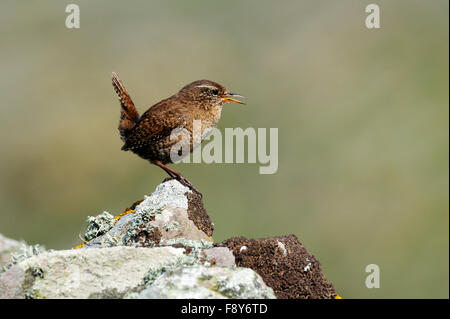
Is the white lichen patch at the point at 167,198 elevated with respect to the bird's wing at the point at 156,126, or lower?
lower

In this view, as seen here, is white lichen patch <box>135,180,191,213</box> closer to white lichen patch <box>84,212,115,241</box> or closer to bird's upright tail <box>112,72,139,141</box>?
white lichen patch <box>84,212,115,241</box>

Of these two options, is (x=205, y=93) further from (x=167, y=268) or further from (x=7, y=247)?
(x=167, y=268)

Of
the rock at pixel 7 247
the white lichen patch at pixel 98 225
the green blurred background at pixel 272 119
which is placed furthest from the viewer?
the green blurred background at pixel 272 119

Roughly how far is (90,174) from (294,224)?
7.13m

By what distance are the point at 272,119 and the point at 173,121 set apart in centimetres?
1612

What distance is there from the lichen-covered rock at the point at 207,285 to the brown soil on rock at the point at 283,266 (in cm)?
53

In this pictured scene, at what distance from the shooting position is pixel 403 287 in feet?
58.1

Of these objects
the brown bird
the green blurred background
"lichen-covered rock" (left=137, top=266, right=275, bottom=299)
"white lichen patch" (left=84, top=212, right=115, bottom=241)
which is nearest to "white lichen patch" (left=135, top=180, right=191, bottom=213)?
"white lichen patch" (left=84, top=212, right=115, bottom=241)

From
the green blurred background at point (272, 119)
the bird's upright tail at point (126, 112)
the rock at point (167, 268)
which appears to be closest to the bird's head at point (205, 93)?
the bird's upright tail at point (126, 112)

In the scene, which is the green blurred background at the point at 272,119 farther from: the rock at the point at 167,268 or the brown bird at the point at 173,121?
the rock at the point at 167,268

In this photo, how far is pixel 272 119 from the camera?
23312mm

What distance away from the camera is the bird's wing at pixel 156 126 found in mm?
7410
